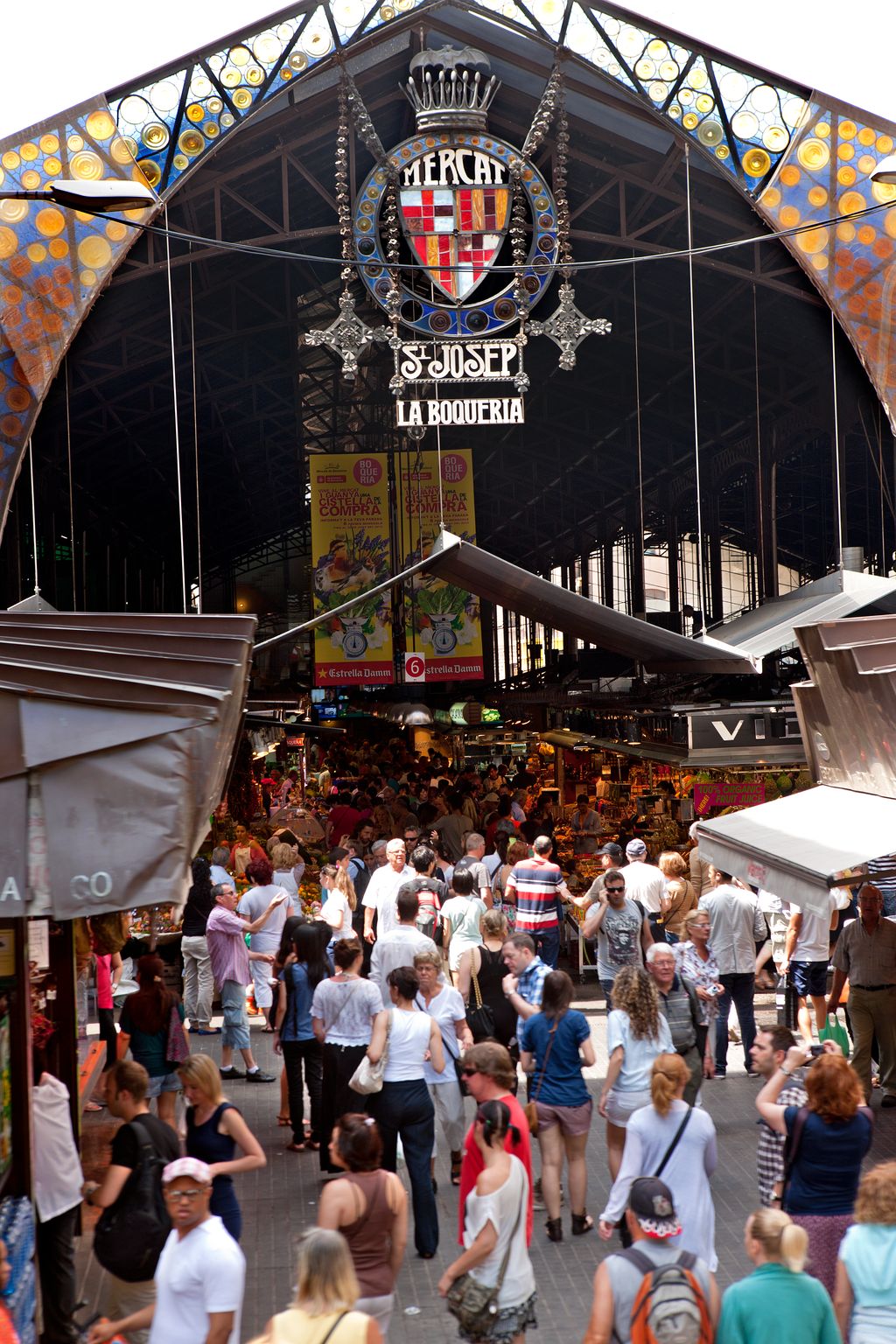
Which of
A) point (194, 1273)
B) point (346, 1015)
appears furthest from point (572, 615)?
point (194, 1273)

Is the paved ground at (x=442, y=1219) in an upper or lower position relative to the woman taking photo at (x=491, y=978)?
lower

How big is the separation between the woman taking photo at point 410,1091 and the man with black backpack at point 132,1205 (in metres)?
1.66

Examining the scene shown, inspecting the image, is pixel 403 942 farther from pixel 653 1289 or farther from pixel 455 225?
pixel 455 225

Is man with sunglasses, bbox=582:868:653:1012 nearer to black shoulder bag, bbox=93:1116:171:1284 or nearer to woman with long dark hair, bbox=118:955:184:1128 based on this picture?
woman with long dark hair, bbox=118:955:184:1128

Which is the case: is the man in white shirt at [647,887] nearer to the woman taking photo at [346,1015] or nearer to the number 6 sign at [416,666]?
the woman taking photo at [346,1015]

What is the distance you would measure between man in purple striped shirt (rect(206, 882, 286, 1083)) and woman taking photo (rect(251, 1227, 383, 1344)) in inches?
259

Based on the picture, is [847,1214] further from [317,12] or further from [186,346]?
[186,346]

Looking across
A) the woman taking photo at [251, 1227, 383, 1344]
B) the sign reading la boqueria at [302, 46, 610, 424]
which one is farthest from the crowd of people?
the sign reading la boqueria at [302, 46, 610, 424]

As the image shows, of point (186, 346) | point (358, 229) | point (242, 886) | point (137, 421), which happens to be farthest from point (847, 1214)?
point (137, 421)

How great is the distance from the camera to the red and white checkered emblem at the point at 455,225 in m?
18.1

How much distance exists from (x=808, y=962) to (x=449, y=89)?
11605 millimetres

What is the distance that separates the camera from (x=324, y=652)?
66.9ft

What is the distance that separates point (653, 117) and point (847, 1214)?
14923 millimetres

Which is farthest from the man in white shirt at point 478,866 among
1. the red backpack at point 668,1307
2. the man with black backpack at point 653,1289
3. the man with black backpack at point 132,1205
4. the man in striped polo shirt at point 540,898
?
the red backpack at point 668,1307
